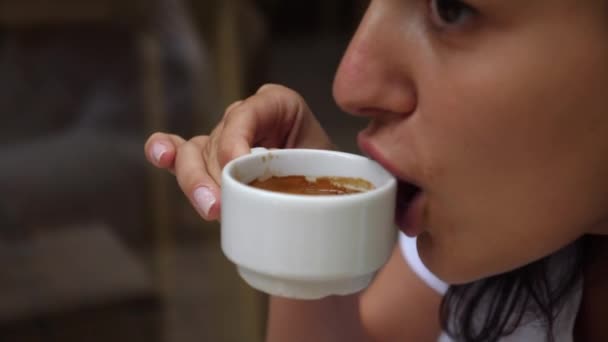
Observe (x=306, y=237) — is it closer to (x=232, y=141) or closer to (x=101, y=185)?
(x=232, y=141)

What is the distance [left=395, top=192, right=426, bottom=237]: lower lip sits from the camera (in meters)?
0.60

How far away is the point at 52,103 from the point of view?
2.11 metres

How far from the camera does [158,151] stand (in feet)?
2.59

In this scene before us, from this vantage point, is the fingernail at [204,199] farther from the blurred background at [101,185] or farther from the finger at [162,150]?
the blurred background at [101,185]

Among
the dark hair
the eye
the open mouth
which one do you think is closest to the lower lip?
the open mouth

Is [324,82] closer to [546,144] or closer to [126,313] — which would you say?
[126,313]

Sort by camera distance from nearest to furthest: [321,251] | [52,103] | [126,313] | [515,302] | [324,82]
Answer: [321,251] → [515,302] → [126,313] → [52,103] → [324,82]

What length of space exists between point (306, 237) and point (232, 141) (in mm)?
196

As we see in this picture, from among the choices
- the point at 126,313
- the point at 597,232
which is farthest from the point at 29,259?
the point at 597,232

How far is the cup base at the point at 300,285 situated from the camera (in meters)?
0.56

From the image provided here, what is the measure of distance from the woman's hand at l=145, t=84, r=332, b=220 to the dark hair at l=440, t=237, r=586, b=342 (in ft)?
0.75

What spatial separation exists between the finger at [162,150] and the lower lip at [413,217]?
0.27 metres

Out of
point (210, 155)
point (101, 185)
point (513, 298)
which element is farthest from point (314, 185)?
point (101, 185)

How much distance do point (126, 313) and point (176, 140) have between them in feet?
4.07
